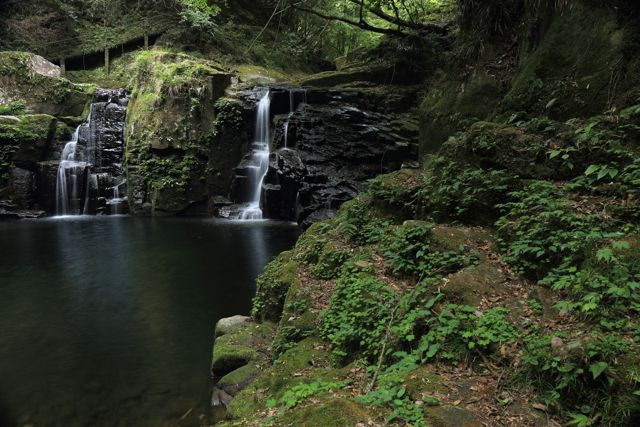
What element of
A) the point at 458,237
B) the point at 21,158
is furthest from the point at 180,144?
the point at 458,237

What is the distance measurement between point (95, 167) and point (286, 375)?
55.4 ft

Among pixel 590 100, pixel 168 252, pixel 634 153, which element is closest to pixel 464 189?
pixel 634 153

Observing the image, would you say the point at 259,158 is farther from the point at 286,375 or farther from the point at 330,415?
the point at 330,415

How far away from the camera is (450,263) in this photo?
4227mm

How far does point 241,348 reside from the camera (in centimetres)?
532

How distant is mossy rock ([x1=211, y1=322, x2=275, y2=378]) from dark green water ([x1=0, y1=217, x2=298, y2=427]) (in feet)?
1.13

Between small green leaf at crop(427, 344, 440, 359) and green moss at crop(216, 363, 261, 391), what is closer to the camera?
small green leaf at crop(427, 344, 440, 359)

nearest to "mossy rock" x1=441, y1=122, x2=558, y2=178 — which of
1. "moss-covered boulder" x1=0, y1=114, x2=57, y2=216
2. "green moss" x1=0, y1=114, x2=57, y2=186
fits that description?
"moss-covered boulder" x1=0, y1=114, x2=57, y2=216

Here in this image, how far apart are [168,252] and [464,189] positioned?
29.5 feet

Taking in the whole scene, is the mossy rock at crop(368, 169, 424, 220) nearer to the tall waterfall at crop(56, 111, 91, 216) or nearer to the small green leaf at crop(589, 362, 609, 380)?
the small green leaf at crop(589, 362, 609, 380)

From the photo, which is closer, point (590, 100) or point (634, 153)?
point (634, 153)

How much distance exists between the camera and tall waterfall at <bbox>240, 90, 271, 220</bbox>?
54.5ft

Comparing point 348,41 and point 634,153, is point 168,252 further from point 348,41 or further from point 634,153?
point 348,41

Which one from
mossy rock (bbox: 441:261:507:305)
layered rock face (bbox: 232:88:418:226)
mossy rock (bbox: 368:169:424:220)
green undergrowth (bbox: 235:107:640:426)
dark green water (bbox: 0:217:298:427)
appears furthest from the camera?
layered rock face (bbox: 232:88:418:226)
